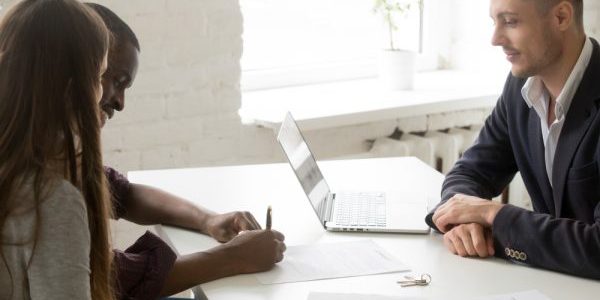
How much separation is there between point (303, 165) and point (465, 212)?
1.20 feet

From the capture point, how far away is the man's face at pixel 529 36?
6.15ft

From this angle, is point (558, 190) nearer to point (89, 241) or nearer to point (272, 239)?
point (272, 239)

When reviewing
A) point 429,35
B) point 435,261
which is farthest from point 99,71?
point 429,35

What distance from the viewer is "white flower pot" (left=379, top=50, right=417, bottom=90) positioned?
3.20 meters

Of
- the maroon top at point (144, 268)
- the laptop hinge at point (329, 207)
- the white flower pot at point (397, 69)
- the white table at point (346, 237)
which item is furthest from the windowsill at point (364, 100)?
the maroon top at point (144, 268)

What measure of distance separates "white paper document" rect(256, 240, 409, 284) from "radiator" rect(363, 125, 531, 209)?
1377 millimetres

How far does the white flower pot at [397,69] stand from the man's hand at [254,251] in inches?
65.8

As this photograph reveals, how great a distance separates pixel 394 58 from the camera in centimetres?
320

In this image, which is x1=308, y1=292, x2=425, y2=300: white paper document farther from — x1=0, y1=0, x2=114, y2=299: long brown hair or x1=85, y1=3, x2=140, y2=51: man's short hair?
x1=85, y1=3, x2=140, y2=51: man's short hair

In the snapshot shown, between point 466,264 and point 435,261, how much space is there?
6 cm

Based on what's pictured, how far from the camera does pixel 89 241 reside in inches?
48.0

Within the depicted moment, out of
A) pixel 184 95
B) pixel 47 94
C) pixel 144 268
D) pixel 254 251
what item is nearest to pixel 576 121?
pixel 254 251

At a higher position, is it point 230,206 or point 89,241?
point 89,241

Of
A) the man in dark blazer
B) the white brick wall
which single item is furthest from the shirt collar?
the white brick wall
